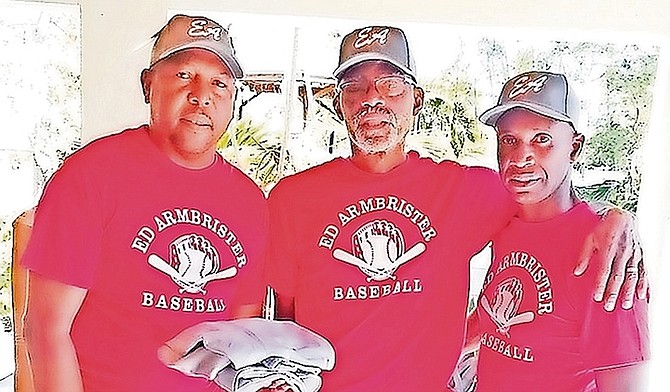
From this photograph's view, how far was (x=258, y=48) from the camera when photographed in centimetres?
127

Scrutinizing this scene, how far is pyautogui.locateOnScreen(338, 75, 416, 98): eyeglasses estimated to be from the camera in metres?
1.30

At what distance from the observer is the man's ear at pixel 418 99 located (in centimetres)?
131

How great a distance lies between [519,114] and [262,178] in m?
0.43

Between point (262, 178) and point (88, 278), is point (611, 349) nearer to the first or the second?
point (262, 178)

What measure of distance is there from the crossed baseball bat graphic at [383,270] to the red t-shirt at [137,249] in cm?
15

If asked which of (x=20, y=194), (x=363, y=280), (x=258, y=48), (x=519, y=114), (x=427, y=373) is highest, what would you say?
(x=258, y=48)

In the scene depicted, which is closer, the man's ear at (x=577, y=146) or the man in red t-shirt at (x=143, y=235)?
the man in red t-shirt at (x=143, y=235)

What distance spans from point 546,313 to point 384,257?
29 centimetres

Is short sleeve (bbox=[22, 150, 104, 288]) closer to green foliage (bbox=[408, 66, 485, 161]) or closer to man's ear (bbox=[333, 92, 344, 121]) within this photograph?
man's ear (bbox=[333, 92, 344, 121])

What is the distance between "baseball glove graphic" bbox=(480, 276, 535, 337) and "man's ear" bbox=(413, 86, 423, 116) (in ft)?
1.05

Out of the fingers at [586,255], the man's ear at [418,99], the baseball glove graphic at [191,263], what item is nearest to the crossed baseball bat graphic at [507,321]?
the fingers at [586,255]

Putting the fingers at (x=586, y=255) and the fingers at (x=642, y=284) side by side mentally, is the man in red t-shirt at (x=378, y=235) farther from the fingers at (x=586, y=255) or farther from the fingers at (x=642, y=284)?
the fingers at (x=642, y=284)

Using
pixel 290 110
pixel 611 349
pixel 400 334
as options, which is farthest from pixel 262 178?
pixel 611 349

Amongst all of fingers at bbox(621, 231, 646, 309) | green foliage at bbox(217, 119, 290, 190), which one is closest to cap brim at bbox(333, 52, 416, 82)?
green foliage at bbox(217, 119, 290, 190)
